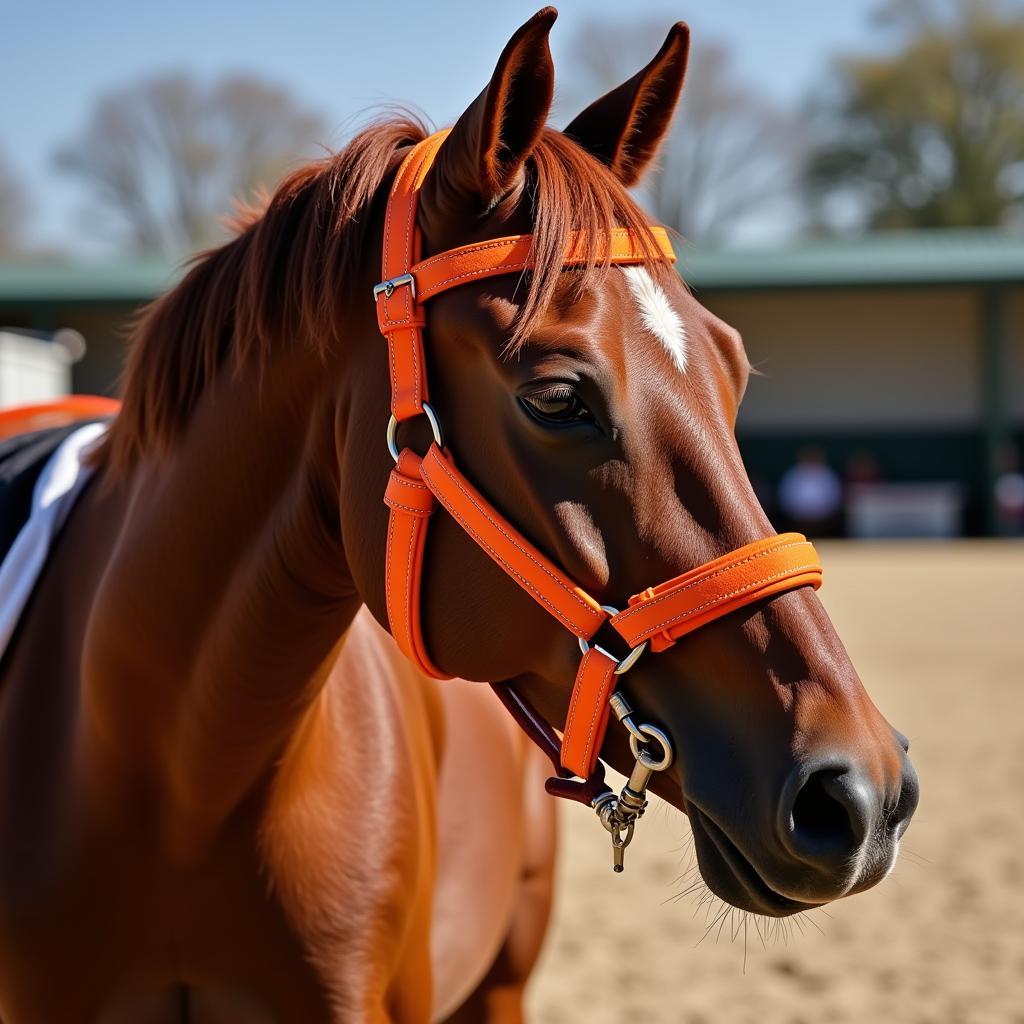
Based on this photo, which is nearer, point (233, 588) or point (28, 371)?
point (233, 588)

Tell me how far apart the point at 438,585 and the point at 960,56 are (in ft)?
127

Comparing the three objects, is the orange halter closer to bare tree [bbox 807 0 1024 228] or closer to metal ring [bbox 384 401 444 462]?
metal ring [bbox 384 401 444 462]

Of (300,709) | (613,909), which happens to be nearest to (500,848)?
(300,709)

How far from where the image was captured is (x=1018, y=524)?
20812 millimetres

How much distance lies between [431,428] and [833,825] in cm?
79

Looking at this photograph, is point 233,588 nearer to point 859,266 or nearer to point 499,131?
point 499,131

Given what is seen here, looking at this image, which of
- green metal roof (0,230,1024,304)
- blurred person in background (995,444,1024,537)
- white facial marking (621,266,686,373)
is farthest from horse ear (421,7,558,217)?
blurred person in background (995,444,1024,537)

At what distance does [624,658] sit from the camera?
1.58 metres

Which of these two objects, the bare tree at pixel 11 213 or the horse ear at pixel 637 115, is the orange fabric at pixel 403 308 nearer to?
the horse ear at pixel 637 115

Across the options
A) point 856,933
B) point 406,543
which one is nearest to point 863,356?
point 856,933

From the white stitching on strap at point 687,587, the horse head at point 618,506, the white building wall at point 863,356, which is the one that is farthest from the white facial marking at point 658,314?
the white building wall at point 863,356

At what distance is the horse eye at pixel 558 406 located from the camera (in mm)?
1594

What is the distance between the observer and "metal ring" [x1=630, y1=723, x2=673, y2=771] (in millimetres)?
1555

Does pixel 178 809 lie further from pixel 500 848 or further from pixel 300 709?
pixel 500 848
